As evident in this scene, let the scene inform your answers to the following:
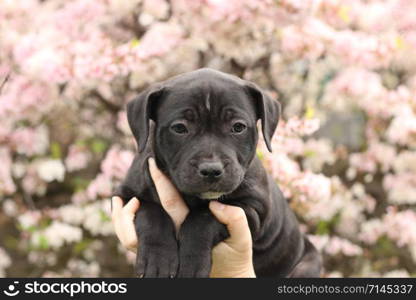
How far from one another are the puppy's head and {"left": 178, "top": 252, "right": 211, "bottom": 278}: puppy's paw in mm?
341

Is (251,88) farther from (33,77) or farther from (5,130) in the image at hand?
(5,130)

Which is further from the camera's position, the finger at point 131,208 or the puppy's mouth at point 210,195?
the finger at point 131,208

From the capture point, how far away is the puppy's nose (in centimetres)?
366

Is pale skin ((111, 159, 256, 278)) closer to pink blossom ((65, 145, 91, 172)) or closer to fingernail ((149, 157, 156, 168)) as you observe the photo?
fingernail ((149, 157, 156, 168))

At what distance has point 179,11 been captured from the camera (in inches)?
249

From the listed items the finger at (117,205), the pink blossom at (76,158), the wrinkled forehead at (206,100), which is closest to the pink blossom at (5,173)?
the pink blossom at (76,158)

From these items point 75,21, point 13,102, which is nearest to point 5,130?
point 13,102

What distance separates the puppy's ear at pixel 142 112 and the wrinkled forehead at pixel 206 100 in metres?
0.06

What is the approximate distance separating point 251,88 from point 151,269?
3.87ft

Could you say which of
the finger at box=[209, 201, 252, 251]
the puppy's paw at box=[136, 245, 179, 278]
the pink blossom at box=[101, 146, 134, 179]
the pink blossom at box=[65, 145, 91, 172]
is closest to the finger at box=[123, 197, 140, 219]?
the puppy's paw at box=[136, 245, 179, 278]

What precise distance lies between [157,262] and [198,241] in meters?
0.24

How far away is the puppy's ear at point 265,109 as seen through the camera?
13.4ft

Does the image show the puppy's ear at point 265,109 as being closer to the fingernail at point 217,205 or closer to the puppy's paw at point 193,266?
the fingernail at point 217,205

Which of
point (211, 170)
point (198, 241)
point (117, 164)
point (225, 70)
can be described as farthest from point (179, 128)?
point (225, 70)
